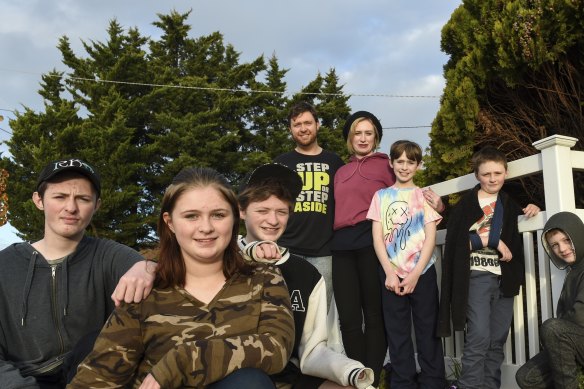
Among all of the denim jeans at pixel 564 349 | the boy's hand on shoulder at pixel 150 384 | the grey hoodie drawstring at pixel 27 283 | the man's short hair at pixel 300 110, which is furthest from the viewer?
the man's short hair at pixel 300 110

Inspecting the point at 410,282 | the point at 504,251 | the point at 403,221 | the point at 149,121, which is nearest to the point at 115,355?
the point at 410,282

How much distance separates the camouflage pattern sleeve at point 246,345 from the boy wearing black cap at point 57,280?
31.0 inches

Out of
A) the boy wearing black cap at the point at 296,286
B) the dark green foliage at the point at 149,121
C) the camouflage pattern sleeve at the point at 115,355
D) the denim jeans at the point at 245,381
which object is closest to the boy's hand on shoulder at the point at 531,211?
the boy wearing black cap at the point at 296,286

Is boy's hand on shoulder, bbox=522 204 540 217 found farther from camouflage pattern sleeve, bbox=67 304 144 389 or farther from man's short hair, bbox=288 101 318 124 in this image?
camouflage pattern sleeve, bbox=67 304 144 389

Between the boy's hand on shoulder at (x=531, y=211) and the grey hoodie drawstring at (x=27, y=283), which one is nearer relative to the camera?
the grey hoodie drawstring at (x=27, y=283)

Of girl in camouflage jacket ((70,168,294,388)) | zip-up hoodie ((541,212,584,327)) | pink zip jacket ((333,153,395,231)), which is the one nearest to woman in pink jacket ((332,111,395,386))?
pink zip jacket ((333,153,395,231))

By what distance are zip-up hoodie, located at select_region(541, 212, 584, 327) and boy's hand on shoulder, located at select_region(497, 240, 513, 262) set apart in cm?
32

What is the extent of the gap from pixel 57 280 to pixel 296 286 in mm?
1073

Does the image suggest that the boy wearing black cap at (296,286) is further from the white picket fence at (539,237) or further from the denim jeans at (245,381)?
the white picket fence at (539,237)

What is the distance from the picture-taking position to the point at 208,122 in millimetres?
24969

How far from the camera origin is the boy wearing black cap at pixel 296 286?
1.94 meters

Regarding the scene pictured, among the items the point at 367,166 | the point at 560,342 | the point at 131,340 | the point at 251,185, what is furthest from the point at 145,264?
the point at 367,166

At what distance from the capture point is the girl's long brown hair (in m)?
1.96

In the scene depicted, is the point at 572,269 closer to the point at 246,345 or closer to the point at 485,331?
the point at 485,331
